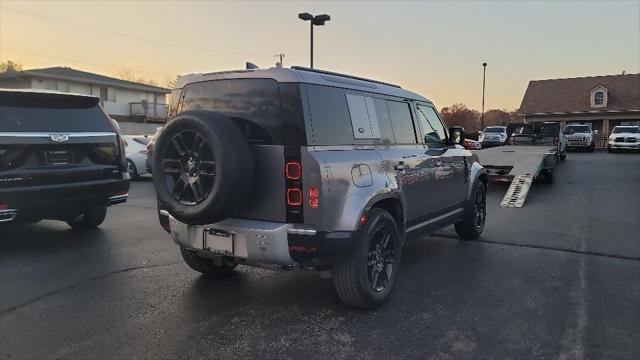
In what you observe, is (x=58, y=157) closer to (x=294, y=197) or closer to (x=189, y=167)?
(x=189, y=167)

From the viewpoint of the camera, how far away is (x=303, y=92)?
3.84 meters

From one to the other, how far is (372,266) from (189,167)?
1.80m

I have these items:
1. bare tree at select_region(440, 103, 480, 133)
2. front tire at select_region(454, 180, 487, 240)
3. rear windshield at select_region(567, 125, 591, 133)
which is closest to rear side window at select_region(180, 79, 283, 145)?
front tire at select_region(454, 180, 487, 240)

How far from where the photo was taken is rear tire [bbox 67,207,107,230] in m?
7.41

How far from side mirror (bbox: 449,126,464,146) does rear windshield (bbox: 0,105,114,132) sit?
4589mm

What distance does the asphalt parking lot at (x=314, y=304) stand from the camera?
3.54 meters

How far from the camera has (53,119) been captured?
6.04 m

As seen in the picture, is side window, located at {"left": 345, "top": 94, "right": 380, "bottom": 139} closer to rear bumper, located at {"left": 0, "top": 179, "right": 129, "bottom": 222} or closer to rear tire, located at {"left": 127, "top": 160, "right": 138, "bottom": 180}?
rear bumper, located at {"left": 0, "top": 179, "right": 129, "bottom": 222}

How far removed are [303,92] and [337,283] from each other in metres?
1.63

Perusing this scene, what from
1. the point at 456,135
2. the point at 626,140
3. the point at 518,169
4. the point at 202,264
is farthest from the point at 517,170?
the point at 626,140

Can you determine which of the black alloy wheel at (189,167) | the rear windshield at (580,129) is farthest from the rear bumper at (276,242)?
the rear windshield at (580,129)

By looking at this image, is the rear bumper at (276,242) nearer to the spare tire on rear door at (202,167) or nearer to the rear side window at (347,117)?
the spare tire on rear door at (202,167)

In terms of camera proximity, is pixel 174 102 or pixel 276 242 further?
pixel 174 102

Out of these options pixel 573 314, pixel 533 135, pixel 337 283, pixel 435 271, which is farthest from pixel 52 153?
pixel 533 135
